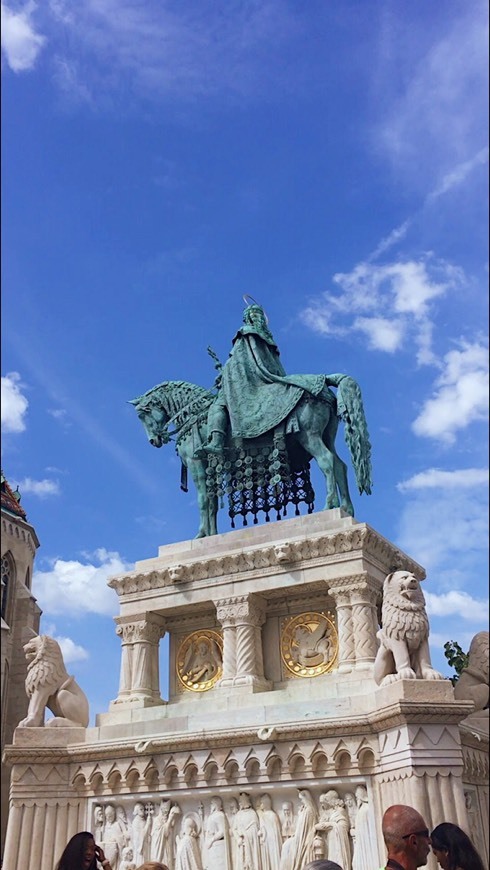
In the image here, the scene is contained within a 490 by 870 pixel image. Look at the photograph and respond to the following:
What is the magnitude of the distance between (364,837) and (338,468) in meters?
7.22

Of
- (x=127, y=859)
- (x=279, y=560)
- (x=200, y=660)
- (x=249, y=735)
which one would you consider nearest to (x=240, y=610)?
(x=279, y=560)

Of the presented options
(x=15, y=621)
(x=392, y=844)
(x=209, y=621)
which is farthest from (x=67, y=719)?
(x=15, y=621)

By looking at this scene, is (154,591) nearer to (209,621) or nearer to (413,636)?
(209,621)

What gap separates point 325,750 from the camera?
534 inches

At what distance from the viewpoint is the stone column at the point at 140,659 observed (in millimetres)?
16886

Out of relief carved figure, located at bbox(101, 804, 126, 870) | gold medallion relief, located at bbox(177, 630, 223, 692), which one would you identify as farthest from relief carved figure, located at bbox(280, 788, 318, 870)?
gold medallion relief, located at bbox(177, 630, 223, 692)

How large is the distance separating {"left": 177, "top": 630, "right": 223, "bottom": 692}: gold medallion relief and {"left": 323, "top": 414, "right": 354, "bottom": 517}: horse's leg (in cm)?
367

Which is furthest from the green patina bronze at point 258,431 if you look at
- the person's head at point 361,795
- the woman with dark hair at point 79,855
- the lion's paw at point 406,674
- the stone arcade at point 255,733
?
the woman with dark hair at point 79,855

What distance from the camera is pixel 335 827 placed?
1320 cm

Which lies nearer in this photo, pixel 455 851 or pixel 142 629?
pixel 455 851

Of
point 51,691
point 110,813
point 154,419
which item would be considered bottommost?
point 110,813

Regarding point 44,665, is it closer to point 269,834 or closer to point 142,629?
point 142,629

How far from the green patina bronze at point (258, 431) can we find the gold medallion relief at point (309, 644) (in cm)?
234

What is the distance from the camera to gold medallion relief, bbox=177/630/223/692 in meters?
16.9
